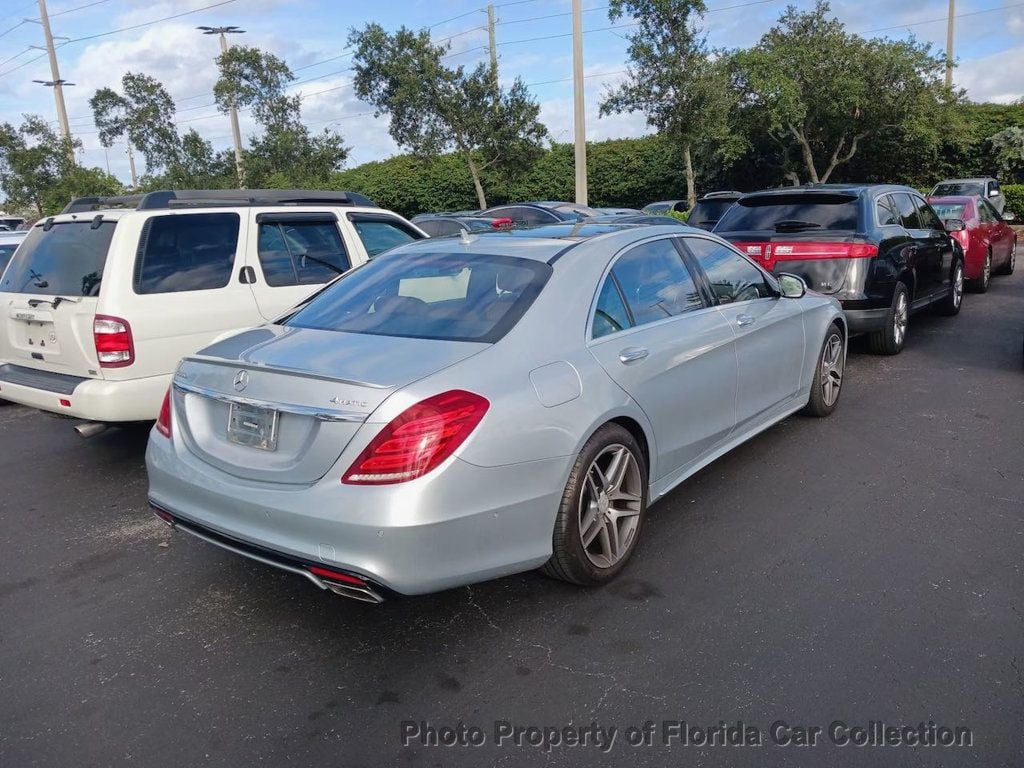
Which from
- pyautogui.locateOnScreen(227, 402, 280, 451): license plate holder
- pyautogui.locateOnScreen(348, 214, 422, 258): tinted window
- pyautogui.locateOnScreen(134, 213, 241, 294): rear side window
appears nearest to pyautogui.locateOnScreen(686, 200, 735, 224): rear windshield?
pyautogui.locateOnScreen(348, 214, 422, 258): tinted window

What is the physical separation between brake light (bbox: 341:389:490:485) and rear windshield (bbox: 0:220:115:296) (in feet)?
10.4

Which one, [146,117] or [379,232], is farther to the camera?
[146,117]

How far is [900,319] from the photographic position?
8.24m

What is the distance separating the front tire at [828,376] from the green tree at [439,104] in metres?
20.2

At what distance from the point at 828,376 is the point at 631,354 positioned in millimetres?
2923

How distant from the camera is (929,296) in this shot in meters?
9.09

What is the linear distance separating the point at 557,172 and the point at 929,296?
27.5 m

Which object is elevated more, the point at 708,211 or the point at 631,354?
the point at 631,354

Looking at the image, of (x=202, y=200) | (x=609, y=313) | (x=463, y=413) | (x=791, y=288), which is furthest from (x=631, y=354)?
(x=202, y=200)

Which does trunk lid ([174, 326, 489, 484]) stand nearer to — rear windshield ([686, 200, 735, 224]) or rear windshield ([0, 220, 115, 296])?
rear windshield ([0, 220, 115, 296])

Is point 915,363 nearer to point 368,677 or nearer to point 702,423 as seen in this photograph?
point 702,423

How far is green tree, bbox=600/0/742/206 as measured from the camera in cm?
2164

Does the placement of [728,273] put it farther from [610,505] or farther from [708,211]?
[708,211]

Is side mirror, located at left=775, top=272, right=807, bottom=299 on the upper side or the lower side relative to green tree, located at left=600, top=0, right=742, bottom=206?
lower
